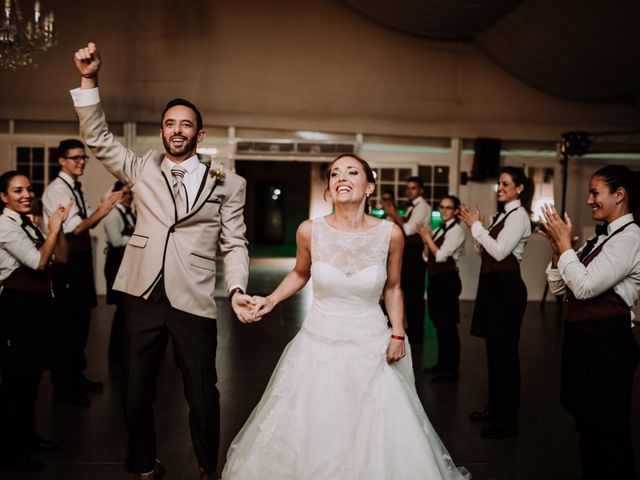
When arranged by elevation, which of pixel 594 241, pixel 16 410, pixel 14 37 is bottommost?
pixel 16 410

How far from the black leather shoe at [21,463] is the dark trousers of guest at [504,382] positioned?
2.67 m

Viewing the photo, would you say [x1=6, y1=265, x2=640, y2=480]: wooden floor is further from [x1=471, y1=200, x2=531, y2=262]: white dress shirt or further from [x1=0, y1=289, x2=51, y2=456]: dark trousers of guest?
[x1=471, y1=200, x2=531, y2=262]: white dress shirt

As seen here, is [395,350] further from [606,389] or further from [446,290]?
[446,290]

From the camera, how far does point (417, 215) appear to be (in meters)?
6.62

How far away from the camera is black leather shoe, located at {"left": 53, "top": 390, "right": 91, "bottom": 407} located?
4242 millimetres

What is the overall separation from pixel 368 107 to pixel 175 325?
7.42m

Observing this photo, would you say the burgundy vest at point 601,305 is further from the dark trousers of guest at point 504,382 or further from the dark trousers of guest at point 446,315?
the dark trousers of guest at point 446,315

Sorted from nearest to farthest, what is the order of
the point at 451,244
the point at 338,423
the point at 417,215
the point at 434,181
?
1. the point at 338,423
2. the point at 451,244
3. the point at 417,215
4. the point at 434,181

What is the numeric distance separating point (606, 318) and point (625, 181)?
1.96 ft

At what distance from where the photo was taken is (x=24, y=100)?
8.97 m

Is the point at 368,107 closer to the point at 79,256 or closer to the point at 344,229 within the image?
the point at 79,256

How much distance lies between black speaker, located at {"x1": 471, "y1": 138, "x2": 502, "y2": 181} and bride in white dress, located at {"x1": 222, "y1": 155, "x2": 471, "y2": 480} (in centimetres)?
707

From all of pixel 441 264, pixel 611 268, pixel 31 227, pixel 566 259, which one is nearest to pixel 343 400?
pixel 566 259

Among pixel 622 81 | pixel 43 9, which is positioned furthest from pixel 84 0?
pixel 622 81
